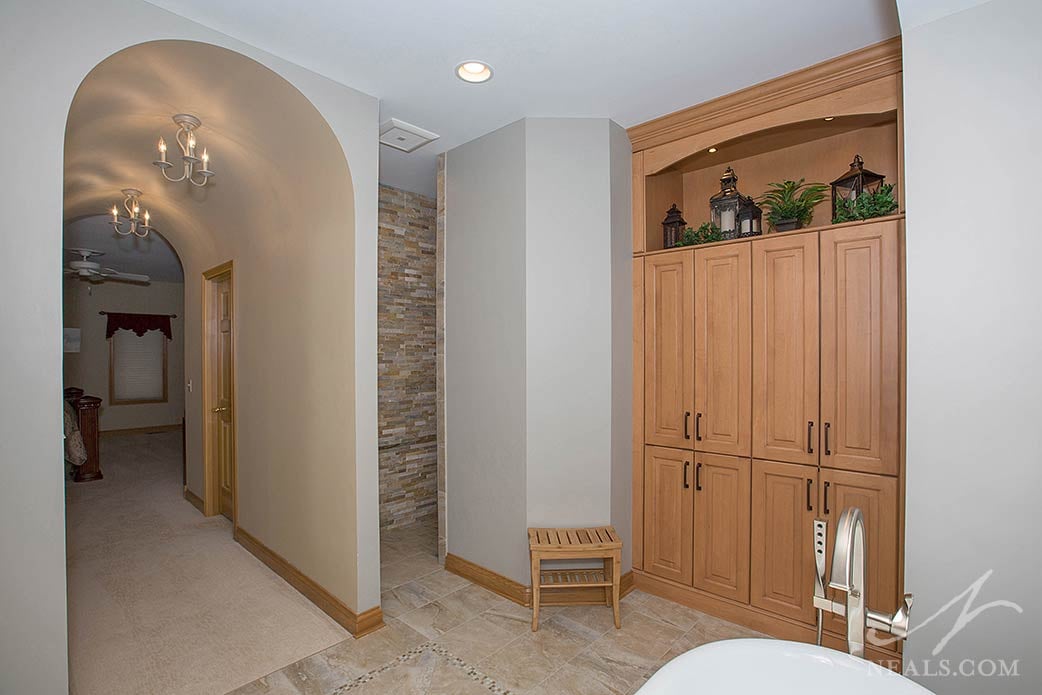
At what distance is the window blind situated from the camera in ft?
28.9

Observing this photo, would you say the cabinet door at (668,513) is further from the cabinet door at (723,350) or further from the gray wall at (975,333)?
the gray wall at (975,333)

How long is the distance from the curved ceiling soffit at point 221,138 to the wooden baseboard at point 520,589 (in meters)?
2.13

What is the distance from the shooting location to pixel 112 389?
28.7ft

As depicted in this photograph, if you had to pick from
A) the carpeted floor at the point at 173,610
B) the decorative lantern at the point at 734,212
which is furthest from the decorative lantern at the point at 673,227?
the carpeted floor at the point at 173,610

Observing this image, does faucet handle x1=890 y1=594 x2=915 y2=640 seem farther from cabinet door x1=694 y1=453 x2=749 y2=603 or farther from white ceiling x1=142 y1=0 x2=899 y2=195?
white ceiling x1=142 y1=0 x2=899 y2=195

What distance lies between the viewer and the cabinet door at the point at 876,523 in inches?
89.7

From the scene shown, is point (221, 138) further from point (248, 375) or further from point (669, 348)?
point (669, 348)

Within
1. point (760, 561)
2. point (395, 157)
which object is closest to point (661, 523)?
point (760, 561)

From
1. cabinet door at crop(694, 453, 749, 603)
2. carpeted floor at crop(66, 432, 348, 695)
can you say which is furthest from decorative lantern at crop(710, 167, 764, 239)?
carpeted floor at crop(66, 432, 348, 695)

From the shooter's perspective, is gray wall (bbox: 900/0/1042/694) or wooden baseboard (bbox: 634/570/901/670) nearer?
gray wall (bbox: 900/0/1042/694)

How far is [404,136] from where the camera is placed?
3.10 meters

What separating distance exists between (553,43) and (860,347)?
2010mm

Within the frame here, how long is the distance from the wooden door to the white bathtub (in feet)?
13.4

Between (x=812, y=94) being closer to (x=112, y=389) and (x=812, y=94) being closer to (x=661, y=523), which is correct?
(x=661, y=523)
